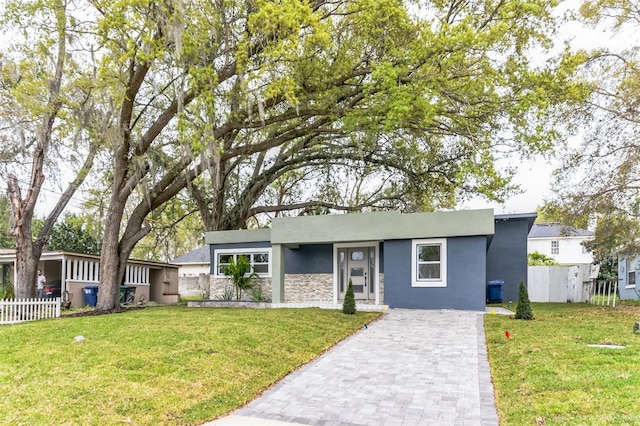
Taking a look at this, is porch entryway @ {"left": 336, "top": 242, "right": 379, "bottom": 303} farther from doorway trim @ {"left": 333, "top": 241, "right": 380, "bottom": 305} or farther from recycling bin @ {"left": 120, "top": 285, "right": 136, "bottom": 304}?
recycling bin @ {"left": 120, "top": 285, "right": 136, "bottom": 304}

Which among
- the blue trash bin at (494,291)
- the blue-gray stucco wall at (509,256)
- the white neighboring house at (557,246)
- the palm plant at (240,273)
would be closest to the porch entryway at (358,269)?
the palm plant at (240,273)

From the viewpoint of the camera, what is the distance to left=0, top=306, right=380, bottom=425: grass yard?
4.80 meters

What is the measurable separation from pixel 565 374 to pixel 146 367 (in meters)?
5.49

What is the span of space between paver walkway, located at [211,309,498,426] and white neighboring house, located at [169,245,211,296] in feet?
76.5

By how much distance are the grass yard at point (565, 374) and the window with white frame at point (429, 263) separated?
3.60m

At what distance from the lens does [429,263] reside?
533 inches

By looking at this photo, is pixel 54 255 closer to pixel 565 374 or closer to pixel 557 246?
pixel 565 374

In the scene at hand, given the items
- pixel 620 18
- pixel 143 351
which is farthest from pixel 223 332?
pixel 620 18

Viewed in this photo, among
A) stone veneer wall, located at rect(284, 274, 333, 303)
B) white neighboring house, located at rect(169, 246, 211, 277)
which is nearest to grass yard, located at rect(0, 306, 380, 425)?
stone veneer wall, located at rect(284, 274, 333, 303)

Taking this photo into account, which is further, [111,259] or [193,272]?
[193,272]

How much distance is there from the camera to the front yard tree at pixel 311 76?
11125 millimetres

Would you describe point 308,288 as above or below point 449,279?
below

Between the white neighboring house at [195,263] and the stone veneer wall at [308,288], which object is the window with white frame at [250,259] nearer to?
the stone veneer wall at [308,288]

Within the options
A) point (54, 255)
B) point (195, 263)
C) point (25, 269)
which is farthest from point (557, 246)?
point (25, 269)
